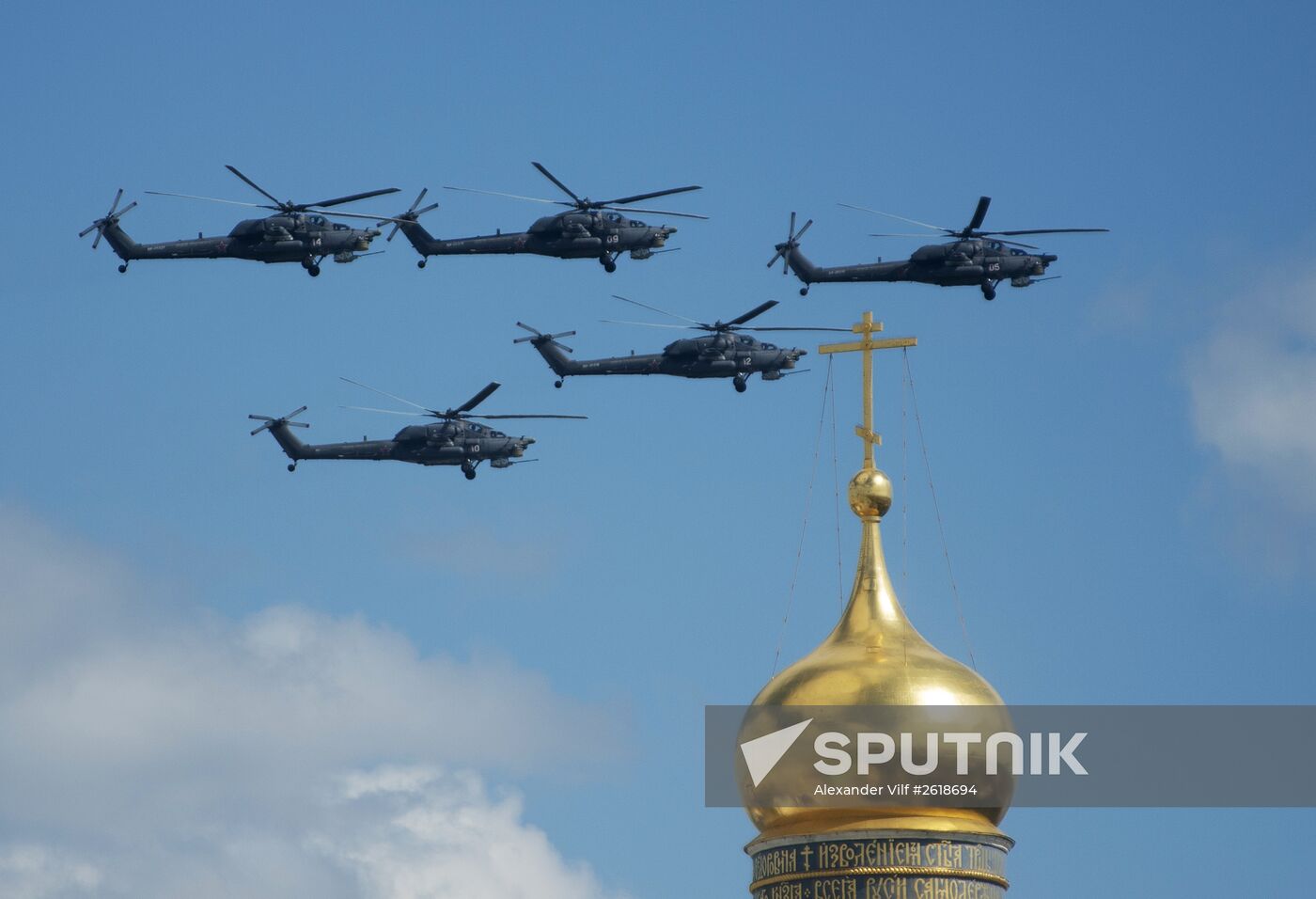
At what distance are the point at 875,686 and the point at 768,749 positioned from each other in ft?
6.73

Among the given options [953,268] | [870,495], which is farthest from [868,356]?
[953,268]

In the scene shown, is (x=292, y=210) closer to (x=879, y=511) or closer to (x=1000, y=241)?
(x=1000, y=241)

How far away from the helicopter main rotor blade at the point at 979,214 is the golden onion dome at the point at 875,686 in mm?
31447

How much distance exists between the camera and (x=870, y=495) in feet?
180

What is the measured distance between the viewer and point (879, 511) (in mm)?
54969

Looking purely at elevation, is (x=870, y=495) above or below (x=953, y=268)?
below

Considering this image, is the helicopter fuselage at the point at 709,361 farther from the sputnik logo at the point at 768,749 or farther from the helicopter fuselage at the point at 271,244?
the sputnik logo at the point at 768,749

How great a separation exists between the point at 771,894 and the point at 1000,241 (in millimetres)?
35408

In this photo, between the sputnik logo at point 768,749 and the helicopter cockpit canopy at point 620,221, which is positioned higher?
the helicopter cockpit canopy at point 620,221

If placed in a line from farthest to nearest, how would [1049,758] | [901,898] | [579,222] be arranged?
1. [579,222]
2. [1049,758]
3. [901,898]

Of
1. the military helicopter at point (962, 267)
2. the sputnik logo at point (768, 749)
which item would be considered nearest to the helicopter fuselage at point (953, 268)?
the military helicopter at point (962, 267)

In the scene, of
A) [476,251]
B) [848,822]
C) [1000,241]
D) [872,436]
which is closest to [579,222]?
[476,251]

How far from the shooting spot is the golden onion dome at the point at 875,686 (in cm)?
5100

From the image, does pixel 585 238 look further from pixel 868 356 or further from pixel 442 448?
pixel 868 356
